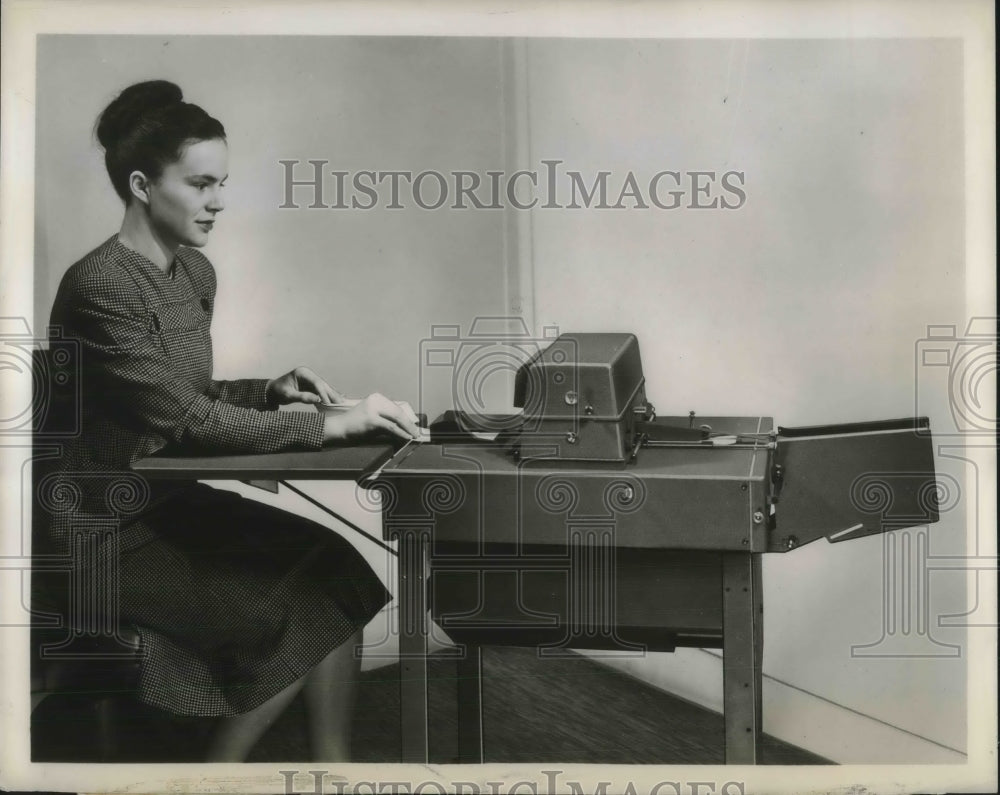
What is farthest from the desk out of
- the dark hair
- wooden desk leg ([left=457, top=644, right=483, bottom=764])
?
the dark hair

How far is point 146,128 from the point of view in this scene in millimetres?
3094

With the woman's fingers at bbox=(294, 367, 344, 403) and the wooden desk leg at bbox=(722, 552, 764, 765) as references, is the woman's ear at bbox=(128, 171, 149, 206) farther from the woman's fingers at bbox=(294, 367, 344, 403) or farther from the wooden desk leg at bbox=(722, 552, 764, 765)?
the wooden desk leg at bbox=(722, 552, 764, 765)

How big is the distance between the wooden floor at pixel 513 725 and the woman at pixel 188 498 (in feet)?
0.45

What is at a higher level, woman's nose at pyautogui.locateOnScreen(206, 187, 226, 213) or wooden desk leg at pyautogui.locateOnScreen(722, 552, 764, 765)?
woman's nose at pyautogui.locateOnScreen(206, 187, 226, 213)

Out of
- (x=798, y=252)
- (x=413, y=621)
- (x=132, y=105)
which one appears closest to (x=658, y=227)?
(x=798, y=252)

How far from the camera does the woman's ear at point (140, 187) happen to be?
304 cm

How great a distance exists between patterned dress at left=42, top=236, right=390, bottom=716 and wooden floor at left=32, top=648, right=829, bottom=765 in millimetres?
189

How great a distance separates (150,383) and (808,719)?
192 cm

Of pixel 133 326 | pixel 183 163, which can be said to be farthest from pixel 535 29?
pixel 133 326

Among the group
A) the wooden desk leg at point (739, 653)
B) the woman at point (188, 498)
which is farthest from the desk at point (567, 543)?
the woman at point (188, 498)

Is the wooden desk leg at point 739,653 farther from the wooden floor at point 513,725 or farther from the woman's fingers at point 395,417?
the woman's fingers at point 395,417

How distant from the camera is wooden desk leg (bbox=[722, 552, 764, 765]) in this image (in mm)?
2535

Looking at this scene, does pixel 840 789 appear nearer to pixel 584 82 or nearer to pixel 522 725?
pixel 522 725

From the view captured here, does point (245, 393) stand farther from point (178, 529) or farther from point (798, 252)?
point (798, 252)
